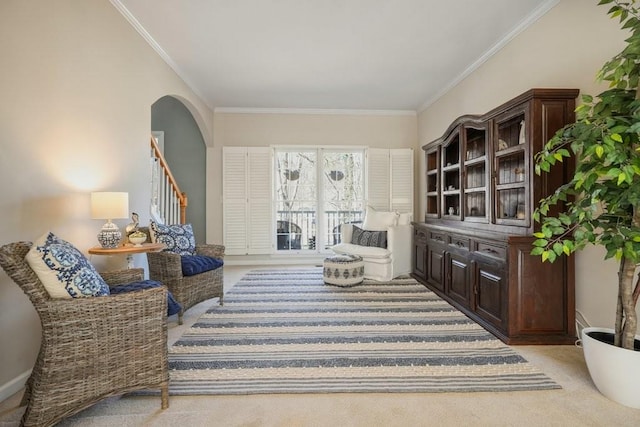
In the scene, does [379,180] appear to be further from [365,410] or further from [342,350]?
[365,410]

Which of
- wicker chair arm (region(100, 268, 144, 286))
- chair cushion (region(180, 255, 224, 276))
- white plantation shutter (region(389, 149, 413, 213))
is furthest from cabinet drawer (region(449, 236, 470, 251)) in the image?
wicker chair arm (region(100, 268, 144, 286))

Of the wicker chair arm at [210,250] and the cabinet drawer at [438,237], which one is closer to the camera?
the wicker chair arm at [210,250]

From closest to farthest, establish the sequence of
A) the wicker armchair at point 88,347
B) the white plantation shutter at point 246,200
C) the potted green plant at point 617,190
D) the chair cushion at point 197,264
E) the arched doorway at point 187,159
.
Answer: the wicker armchair at point 88,347 → the potted green plant at point 617,190 → the chair cushion at point 197,264 → the white plantation shutter at point 246,200 → the arched doorway at point 187,159

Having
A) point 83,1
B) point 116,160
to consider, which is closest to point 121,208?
point 116,160

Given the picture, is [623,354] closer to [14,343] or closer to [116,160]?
[14,343]

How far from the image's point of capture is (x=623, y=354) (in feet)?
5.53

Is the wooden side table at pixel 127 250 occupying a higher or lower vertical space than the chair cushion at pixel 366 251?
higher

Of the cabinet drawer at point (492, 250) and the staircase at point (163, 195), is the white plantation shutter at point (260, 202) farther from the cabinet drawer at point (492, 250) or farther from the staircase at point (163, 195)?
the cabinet drawer at point (492, 250)

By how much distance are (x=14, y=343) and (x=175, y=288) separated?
1.09 metres

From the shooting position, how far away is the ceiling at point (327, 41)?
2756mm

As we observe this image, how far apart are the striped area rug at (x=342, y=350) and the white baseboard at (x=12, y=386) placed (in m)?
0.81

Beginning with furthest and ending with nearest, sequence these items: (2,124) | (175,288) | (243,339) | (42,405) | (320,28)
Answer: (320,28)
(175,288)
(243,339)
(2,124)
(42,405)

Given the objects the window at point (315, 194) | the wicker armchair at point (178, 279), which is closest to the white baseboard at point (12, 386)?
the wicker armchair at point (178, 279)

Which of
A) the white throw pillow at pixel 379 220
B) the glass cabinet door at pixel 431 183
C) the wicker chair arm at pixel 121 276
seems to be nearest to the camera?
the wicker chair arm at pixel 121 276
